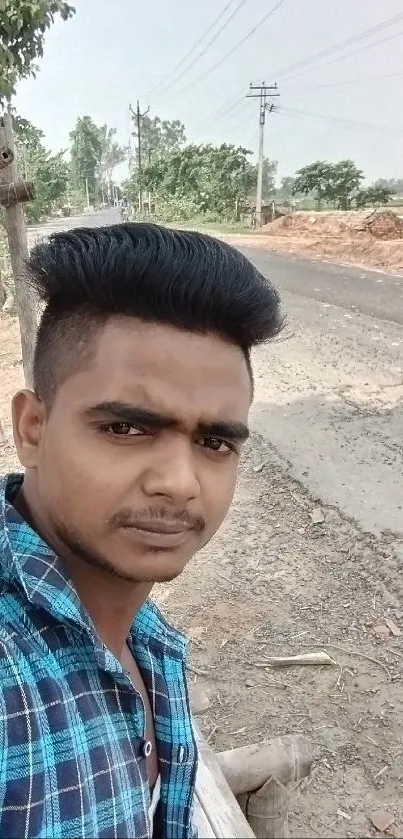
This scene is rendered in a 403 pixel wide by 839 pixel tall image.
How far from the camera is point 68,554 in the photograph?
688 mm

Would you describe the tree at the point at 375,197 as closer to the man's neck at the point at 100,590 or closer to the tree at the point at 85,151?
the tree at the point at 85,151

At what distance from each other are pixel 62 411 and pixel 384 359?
4.53 m

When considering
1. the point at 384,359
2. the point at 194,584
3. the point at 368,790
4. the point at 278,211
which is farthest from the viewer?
the point at 278,211

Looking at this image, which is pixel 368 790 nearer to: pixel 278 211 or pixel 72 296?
pixel 72 296

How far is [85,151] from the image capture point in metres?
26.3

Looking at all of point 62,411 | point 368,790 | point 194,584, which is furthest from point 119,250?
point 194,584

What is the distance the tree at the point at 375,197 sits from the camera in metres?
19.6

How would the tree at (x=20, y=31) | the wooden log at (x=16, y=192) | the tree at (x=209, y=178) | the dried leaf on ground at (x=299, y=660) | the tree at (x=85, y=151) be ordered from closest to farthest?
the dried leaf on ground at (x=299, y=660)
the wooden log at (x=16, y=192)
the tree at (x=20, y=31)
the tree at (x=209, y=178)
the tree at (x=85, y=151)

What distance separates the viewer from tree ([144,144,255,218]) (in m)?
20.7

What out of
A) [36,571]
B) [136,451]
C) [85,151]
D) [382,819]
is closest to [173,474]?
[136,451]

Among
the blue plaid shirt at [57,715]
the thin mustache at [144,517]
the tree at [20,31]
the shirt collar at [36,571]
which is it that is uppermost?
the tree at [20,31]

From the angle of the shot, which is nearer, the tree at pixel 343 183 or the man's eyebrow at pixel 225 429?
the man's eyebrow at pixel 225 429

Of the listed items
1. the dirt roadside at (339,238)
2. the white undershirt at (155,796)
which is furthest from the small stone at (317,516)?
the dirt roadside at (339,238)

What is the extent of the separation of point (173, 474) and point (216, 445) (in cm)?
9
